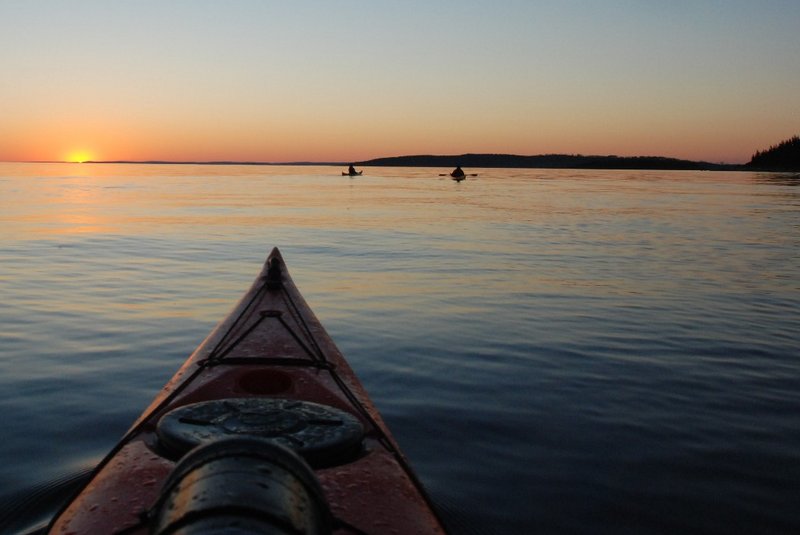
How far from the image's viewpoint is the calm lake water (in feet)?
17.1

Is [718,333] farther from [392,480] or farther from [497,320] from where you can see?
[392,480]

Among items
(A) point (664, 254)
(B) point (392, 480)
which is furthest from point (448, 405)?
(A) point (664, 254)

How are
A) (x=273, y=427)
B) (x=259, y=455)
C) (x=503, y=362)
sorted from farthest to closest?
1. (x=503, y=362)
2. (x=273, y=427)
3. (x=259, y=455)

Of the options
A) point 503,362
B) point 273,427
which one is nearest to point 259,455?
point 273,427

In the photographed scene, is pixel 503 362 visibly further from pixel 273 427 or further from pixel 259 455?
pixel 259 455

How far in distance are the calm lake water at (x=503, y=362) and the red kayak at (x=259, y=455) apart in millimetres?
1321

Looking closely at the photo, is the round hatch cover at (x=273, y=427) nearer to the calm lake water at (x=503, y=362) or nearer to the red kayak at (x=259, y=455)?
the red kayak at (x=259, y=455)

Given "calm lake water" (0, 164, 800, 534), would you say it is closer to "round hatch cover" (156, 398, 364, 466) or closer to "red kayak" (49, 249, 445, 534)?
"red kayak" (49, 249, 445, 534)

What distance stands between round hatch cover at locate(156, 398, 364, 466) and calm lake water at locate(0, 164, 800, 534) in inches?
62.9

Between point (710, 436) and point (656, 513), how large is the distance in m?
1.63

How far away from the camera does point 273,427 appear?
11.7ft

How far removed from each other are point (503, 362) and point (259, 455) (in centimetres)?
646

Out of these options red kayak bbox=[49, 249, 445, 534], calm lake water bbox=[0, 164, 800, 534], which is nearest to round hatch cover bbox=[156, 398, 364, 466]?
red kayak bbox=[49, 249, 445, 534]

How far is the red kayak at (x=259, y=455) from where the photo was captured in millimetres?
2281
